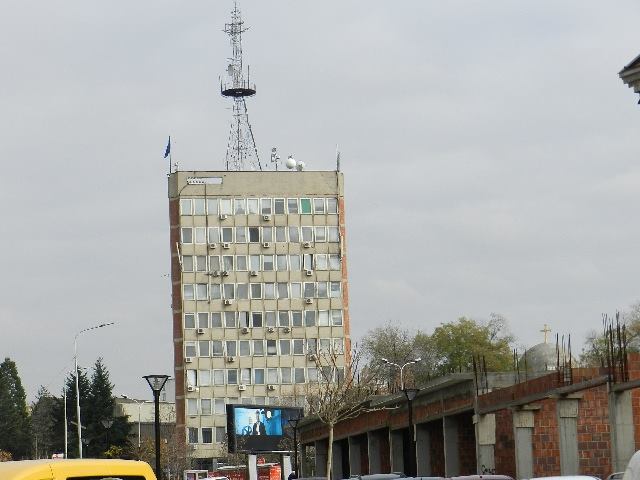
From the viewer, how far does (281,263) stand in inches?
4500

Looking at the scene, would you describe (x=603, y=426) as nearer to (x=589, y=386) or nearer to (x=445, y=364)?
(x=589, y=386)

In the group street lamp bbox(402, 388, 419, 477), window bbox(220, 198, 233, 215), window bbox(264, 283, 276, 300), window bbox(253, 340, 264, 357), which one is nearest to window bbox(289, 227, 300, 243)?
window bbox(264, 283, 276, 300)

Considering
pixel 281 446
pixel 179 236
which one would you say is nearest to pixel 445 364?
pixel 179 236

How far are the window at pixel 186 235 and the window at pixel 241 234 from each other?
3744 mm

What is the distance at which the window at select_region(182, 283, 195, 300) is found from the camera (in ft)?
371

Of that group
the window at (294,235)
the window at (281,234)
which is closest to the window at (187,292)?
the window at (281,234)

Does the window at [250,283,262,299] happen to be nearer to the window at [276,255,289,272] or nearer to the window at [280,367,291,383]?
the window at [276,255,289,272]

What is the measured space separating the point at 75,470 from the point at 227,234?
10239 cm

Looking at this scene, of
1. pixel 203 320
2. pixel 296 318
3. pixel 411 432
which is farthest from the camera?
pixel 296 318

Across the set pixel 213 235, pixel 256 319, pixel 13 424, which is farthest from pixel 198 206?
pixel 13 424

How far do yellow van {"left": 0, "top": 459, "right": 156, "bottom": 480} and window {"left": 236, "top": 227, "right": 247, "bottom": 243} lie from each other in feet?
334

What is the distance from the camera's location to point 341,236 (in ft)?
378

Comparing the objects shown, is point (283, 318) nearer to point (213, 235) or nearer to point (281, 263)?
point (281, 263)

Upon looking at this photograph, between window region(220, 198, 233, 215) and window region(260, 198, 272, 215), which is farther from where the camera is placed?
window region(260, 198, 272, 215)
